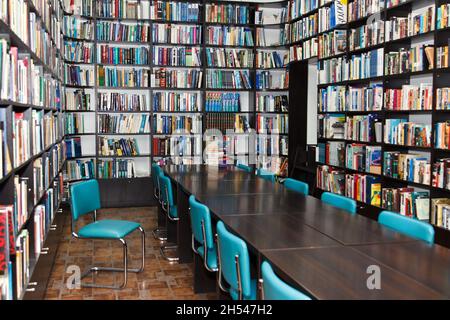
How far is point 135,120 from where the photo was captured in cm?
759

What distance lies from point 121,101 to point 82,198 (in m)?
3.40

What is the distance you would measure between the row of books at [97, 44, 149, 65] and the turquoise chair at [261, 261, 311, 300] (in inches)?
239

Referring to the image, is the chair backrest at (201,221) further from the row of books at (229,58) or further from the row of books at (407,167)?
the row of books at (229,58)

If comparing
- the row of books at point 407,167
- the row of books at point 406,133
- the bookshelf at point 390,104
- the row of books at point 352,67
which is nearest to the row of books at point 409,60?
the bookshelf at point 390,104

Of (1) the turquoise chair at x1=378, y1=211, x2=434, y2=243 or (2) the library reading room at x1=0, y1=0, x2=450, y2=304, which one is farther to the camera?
(1) the turquoise chair at x1=378, y1=211, x2=434, y2=243

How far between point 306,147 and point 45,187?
4.46 metres

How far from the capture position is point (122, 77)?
745cm

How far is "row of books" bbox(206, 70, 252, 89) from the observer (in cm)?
777

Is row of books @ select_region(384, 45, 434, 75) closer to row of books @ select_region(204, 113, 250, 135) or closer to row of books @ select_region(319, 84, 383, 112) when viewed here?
row of books @ select_region(319, 84, 383, 112)

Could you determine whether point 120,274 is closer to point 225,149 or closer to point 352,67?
point 352,67

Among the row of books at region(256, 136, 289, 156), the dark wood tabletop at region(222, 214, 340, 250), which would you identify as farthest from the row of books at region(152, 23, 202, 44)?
the dark wood tabletop at region(222, 214, 340, 250)

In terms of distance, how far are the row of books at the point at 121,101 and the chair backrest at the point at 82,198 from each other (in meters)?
3.10

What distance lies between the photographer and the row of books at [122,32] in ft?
24.0
